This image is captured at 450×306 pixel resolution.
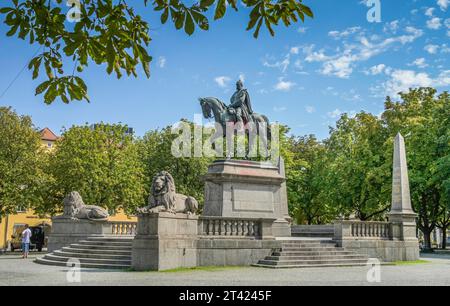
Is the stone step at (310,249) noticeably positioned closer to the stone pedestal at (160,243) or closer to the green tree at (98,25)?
the stone pedestal at (160,243)

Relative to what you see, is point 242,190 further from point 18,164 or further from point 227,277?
point 18,164

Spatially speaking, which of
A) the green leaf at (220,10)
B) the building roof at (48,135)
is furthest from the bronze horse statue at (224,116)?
the building roof at (48,135)

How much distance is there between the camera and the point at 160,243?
16.8m

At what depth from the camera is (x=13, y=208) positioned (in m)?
36.0

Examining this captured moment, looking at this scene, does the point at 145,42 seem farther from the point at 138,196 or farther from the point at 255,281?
the point at 138,196

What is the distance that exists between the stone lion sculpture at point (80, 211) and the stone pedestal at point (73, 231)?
0.29m

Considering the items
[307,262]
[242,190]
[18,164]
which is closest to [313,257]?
[307,262]

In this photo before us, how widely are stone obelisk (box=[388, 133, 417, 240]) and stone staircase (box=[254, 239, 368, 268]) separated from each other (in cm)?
359

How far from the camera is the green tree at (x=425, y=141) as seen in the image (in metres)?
35.4

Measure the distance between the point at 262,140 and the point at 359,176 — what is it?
60.4ft

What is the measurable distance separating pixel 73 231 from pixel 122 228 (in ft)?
8.29

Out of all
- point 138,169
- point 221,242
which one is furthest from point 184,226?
point 138,169

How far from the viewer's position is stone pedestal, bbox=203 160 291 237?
2302 cm

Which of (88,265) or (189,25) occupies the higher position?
(189,25)
